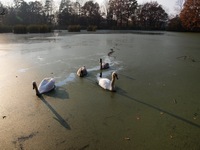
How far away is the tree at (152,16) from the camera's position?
1594 inches

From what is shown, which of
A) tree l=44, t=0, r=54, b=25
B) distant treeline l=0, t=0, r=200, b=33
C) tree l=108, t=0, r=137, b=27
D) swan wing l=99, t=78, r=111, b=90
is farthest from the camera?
tree l=44, t=0, r=54, b=25

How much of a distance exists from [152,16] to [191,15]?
14.1 m

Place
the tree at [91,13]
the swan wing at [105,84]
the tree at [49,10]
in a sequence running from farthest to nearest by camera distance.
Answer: the tree at [49,10] < the tree at [91,13] < the swan wing at [105,84]

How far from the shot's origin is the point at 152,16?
40.4 meters

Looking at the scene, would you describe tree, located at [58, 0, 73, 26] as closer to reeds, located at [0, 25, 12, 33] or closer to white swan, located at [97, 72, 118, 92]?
reeds, located at [0, 25, 12, 33]

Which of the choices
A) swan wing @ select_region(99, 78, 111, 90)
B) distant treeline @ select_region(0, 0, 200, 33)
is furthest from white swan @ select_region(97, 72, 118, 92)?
distant treeline @ select_region(0, 0, 200, 33)

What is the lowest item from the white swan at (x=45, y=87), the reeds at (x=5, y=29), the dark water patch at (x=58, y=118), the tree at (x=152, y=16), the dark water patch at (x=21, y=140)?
the dark water patch at (x=21, y=140)

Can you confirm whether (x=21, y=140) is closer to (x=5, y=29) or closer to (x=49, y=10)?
(x=5, y=29)

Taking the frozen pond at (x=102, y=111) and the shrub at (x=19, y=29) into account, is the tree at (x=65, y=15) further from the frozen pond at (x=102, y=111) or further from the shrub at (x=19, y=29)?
the frozen pond at (x=102, y=111)

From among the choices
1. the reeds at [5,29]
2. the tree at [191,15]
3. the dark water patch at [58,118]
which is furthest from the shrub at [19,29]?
the dark water patch at [58,118]

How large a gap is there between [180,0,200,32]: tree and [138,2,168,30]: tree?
1211 centimetres

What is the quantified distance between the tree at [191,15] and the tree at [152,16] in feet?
39.7

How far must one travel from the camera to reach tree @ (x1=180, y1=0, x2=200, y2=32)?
85.6 ft

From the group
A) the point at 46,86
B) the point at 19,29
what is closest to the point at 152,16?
the point at 19,29
